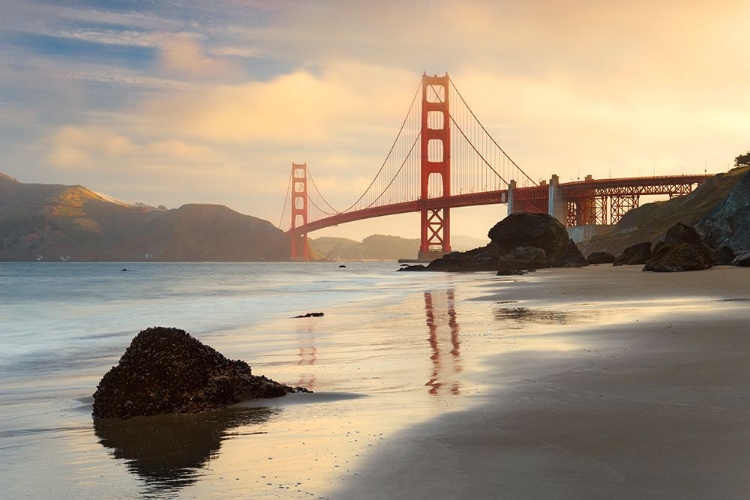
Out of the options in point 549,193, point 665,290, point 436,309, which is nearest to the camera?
point 436,309

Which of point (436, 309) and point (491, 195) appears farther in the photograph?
point (491, 195)

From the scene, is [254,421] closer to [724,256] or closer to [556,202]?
[724,256]

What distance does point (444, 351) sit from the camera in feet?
31.1

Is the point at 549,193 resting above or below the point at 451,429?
above

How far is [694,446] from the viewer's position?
14.1 feet

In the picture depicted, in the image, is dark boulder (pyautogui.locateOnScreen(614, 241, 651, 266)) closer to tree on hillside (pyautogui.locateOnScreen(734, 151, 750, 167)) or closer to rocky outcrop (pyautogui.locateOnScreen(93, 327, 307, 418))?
rocky outcrop (pyautogui.locateOnScreen(93, 327, 307, 418))

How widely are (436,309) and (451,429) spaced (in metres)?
12.9

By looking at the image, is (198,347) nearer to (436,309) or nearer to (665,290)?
(436,309)

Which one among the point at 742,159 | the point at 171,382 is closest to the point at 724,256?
the point at 171,382

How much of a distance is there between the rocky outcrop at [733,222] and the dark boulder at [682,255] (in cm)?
1064

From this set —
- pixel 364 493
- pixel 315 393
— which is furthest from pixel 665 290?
pixel 364 493

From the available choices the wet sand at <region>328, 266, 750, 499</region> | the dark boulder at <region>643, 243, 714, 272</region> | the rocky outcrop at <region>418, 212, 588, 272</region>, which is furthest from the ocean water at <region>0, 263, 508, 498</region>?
the rocky outcrop at <region>418, 212, 588, 272</region>

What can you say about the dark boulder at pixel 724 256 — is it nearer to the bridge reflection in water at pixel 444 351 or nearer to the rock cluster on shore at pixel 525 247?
the rock cluster on shore at pixel 525 247

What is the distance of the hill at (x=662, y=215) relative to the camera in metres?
66.5
